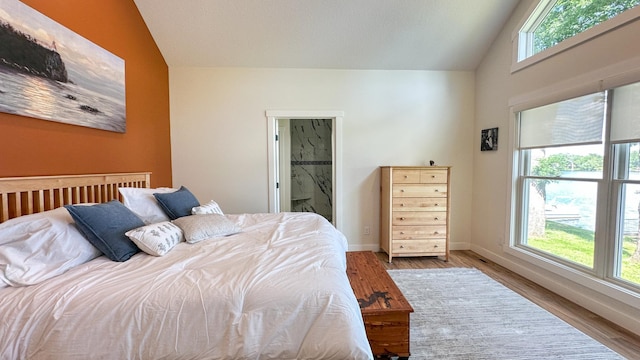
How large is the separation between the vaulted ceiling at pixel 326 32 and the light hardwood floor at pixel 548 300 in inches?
102

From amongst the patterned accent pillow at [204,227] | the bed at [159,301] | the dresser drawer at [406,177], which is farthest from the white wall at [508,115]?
the patterned accent pillow at [204,227]

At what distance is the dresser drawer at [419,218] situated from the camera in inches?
130

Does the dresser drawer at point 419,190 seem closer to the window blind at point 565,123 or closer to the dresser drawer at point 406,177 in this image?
the dresser drawer at point 406,177

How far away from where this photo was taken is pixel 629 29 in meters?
1.92

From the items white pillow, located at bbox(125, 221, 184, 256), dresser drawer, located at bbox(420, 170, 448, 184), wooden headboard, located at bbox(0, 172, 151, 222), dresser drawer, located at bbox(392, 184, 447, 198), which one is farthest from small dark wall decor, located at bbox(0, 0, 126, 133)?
dresser drawer, located at bbox(420, 170, 448, 184)

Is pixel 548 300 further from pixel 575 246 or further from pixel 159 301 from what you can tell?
pixel 159 301

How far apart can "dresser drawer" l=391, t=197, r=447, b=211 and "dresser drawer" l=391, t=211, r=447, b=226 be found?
50mm

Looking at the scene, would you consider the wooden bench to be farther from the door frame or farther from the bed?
the door frame

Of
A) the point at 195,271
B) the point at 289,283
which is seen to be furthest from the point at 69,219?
the point at 289,283

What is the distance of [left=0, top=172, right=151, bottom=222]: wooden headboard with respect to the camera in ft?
5.03

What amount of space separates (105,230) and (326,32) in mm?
2884

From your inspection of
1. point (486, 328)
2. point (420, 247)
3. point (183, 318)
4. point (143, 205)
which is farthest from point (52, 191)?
point (420, 247)

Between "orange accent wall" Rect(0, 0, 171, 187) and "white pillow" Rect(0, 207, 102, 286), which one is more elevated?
"orange accent wall" Rect(0, 0, 171, 187)

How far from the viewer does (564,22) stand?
255 cm
